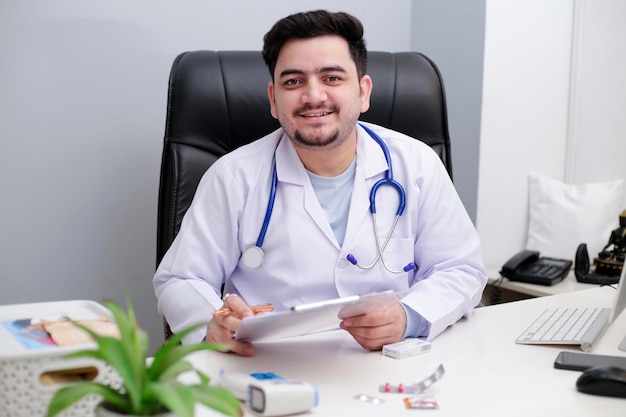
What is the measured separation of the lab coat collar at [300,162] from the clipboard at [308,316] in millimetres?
435

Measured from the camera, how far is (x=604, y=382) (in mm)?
1063

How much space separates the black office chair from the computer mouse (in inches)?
35.2

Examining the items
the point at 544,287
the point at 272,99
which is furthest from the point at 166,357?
the point at 544,287

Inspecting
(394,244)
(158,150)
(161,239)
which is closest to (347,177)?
(394,244)

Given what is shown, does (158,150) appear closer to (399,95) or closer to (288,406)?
(399,95)

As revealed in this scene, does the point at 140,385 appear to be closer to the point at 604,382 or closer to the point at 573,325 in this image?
the point at 604,382

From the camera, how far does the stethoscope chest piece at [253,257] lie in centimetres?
157

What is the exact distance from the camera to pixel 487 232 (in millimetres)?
2436

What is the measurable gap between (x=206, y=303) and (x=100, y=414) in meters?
0.72

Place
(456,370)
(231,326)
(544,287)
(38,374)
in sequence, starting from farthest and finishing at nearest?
1. (544,287)
2. (231,326)
3. (456,370)
4. (38,374)

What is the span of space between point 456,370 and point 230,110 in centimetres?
86

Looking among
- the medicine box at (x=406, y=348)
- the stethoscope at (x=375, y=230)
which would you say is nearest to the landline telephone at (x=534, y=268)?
the stethoscope at (x=375, y=230)

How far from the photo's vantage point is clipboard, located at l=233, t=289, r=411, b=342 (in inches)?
42.1

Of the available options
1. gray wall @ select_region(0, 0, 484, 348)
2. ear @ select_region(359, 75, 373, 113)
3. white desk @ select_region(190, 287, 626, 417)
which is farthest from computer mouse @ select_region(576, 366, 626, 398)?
gray wall @ select_region(0, 0, 484, 348)
